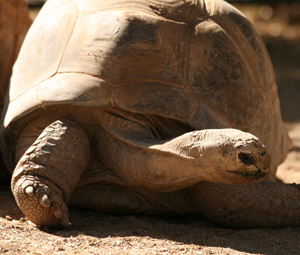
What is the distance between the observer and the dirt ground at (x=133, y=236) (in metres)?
2.20

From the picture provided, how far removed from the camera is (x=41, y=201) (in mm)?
2438

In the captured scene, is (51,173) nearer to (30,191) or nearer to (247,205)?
(30,191)

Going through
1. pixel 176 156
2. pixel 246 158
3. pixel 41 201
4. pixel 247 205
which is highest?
pixel 246 158

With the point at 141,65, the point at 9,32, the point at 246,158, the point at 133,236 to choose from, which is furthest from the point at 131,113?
the point at 9,32

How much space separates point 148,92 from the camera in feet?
9.34

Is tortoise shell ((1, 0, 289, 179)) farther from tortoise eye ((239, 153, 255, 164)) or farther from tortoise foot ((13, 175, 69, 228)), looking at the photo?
tortoise eye ((239, 153, 255, 164))

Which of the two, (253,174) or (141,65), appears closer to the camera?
(253,174)

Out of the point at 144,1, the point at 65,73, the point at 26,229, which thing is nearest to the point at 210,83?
the point at 144,1

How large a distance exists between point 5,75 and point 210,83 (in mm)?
2259

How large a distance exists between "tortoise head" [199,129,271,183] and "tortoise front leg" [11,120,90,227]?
87 centimetres

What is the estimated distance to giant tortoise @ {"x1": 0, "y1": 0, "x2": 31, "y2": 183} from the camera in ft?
14.2

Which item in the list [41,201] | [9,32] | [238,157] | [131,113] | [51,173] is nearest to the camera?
[238,157]

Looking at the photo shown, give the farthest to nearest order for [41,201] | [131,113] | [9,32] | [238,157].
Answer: [9,32]
[131,113]
[41,201]
[238,157]

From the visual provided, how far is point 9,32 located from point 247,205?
3041 mm
